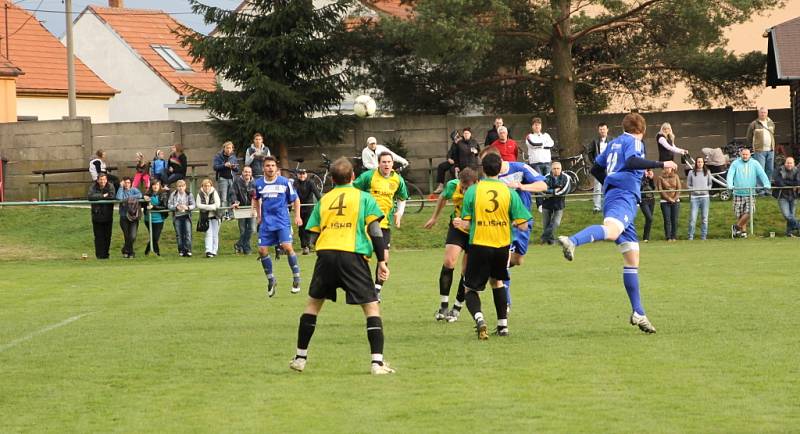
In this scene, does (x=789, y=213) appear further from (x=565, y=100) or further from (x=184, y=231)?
(x=184, y=231)

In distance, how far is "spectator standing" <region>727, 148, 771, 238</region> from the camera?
27312 millimetres

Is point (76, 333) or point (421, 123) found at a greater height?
point (421, 123)

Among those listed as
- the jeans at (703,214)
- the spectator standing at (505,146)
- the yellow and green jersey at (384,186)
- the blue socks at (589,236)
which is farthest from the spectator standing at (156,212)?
the blue socks at (589,236)

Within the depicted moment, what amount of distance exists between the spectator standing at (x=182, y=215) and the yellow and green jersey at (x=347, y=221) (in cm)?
1682

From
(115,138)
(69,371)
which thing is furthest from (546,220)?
(69,371)

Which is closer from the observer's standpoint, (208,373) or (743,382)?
(743,382)

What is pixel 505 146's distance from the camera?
83.6 feet

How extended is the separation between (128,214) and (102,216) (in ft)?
1.81

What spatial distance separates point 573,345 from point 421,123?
2469cm

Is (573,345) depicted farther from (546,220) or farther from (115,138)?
(115,138)

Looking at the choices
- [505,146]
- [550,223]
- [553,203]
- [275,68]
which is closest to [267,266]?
[505,146]

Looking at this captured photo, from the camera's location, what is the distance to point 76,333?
13344 millimetres

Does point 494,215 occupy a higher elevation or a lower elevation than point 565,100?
lower

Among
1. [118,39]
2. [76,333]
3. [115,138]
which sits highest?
[118,39]
